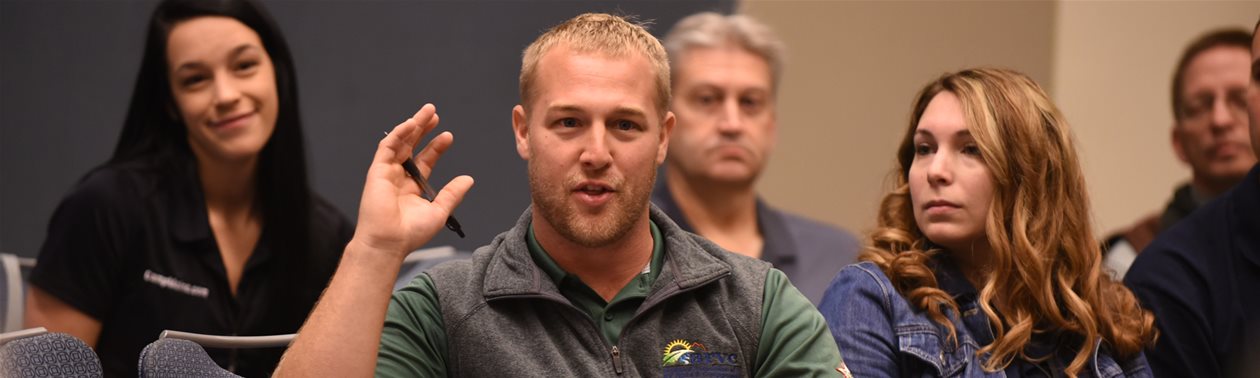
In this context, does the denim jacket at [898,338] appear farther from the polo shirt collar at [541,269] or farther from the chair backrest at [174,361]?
the chair backrest at [174,361]

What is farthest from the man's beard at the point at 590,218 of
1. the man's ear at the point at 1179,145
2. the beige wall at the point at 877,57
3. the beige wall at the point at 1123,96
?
the beige wall at the point at 1123,96

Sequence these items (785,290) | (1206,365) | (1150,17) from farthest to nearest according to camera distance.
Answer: (1150,17)
(1206,365)
(785,290)

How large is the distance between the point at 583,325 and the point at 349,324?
350 mm

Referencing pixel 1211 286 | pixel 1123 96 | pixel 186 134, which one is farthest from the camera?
pixel 1123 96

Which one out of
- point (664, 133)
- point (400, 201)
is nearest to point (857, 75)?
point (664, 133)

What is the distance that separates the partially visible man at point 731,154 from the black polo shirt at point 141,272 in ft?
3.31

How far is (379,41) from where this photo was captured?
11.5ft

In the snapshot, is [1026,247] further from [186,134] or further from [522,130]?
[186,134]

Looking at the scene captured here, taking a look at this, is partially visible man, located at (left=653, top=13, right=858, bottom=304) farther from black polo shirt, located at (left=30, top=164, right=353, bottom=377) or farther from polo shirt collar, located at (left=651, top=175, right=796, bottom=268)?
black polo shirt, located at (left=30, top=164, right=353, bottom=377)

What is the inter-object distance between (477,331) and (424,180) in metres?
0.24

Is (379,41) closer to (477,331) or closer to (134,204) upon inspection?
(134,204)

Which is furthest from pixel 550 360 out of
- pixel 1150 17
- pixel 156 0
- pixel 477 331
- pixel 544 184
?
pixel 1150 17

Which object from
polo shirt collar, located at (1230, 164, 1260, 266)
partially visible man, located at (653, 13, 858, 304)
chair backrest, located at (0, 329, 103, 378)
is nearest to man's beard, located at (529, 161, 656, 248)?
chair backrest, located at (0, 329, 103, 378)

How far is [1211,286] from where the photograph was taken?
7.52ft
